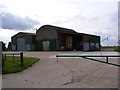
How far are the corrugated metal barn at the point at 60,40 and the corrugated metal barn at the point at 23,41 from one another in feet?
9.80

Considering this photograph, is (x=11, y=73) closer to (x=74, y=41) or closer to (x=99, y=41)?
(x=74, y=41)

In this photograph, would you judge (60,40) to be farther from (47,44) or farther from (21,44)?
(21,44)

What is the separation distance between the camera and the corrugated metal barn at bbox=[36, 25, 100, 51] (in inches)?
1235

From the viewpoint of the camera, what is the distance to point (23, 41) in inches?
1489

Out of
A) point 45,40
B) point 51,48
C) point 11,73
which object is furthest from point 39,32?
point 11,73

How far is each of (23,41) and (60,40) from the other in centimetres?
1122

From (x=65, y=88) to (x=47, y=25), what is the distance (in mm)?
28181

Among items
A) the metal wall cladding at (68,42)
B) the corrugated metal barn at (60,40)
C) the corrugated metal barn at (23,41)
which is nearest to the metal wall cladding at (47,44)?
the corrugated metal barn at (60,40)

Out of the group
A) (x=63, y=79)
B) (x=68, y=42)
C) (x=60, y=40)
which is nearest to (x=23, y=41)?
(x=60, y=40)

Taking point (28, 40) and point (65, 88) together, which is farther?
point (28, 40)

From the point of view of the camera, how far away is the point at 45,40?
33.3 metres

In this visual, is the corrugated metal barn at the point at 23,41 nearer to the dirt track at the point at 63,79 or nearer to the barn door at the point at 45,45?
the barn door at the point at 45,45

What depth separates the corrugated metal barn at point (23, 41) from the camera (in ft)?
121

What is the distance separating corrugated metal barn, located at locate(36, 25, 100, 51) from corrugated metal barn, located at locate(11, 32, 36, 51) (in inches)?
118
